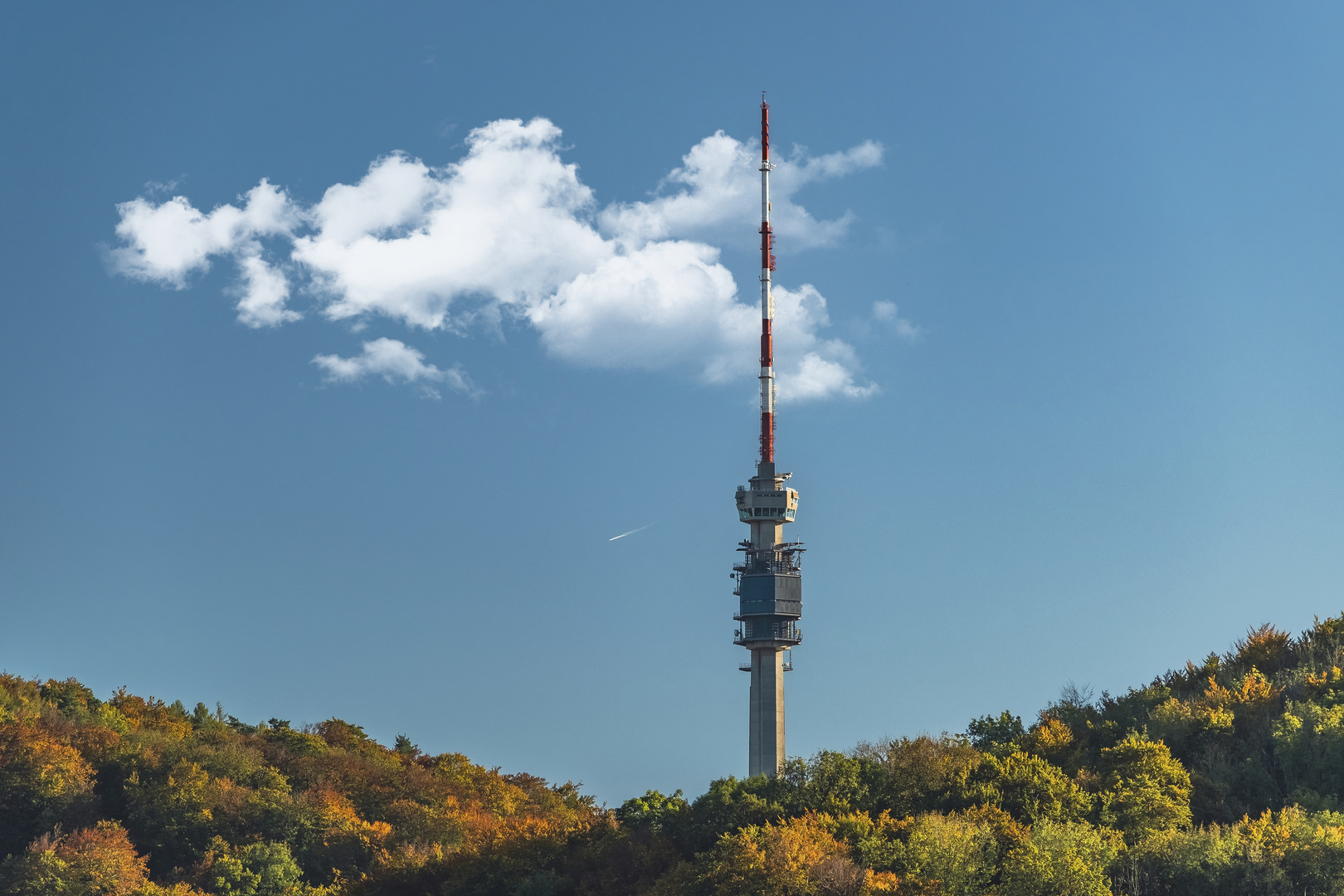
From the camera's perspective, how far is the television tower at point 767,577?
112 m

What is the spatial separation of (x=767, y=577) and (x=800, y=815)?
6136 centimetres

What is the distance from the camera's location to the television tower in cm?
11156

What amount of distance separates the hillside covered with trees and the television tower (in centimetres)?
2941

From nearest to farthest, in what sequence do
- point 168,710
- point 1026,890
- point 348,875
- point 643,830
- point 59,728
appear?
1. point 1026,890
2. point 643,830
3. point 348,875
4. point 59,728
5. point 168,710

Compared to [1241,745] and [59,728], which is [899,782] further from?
[59,728]

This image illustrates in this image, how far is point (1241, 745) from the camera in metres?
54.2

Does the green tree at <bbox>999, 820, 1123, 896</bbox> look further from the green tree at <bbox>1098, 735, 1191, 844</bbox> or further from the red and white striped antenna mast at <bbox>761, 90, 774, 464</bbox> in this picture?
the red and white striped antenna mast at <bbox>761, 90, 774, 464</bbox>

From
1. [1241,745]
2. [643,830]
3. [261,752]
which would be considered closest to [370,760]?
[261,752]

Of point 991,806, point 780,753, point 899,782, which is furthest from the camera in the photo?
point 780,753

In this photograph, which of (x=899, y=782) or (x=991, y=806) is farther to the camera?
(x=899, y=782)

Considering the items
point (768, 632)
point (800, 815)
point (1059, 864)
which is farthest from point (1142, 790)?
point (768, 632)

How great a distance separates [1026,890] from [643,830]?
20406 mm

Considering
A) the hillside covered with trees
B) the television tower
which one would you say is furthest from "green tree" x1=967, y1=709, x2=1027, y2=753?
the television tower

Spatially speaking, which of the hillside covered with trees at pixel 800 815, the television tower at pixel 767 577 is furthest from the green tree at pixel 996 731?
the television tower at pixel 767 577
